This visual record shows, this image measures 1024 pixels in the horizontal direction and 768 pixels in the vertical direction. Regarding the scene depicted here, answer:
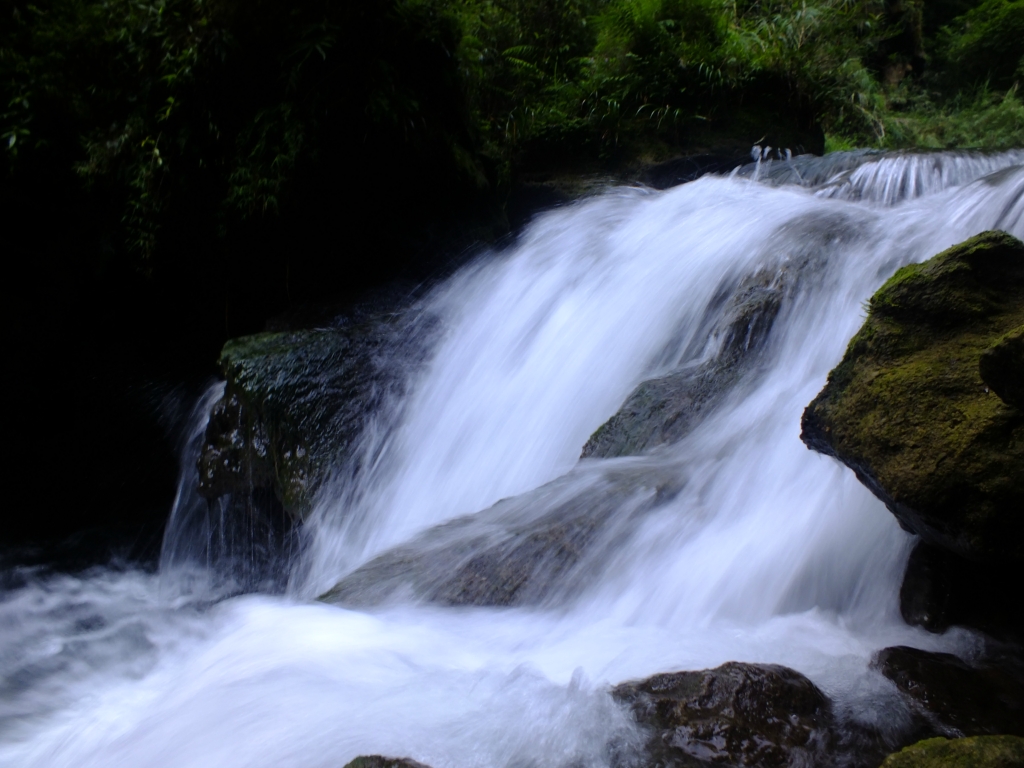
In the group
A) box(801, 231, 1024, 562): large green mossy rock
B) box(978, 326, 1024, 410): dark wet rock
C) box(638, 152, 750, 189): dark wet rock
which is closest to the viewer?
box(978, 326, 1024, 410): dark wet rock

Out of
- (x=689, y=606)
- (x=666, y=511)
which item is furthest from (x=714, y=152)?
(x=689, y=606)

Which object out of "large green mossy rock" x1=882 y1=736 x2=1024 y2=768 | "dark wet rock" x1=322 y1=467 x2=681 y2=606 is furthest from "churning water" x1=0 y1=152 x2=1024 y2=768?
"large green mossy rock" x1=882 y1=736 x2=1024 y2=768

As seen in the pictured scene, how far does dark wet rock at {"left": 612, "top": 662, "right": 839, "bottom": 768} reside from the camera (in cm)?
161

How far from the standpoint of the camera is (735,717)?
1698 millimetres

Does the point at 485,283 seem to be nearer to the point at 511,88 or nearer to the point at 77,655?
the point at 511,88

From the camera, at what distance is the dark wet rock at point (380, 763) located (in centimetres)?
154

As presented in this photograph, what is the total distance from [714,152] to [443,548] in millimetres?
5214

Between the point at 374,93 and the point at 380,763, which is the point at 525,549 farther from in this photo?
the point at 374,93

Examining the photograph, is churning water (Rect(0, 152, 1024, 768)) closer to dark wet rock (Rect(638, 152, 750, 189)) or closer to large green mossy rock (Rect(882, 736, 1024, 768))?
large green mossy rock (Rect(882, 736, 1024, 768))

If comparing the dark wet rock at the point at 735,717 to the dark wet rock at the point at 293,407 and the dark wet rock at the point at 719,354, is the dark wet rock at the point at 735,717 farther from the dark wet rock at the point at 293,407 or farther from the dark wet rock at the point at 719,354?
the dark wet rock at the point at 293,407

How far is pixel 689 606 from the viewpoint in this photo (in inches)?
97.7

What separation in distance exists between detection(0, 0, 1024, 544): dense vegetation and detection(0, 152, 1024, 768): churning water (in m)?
0.96

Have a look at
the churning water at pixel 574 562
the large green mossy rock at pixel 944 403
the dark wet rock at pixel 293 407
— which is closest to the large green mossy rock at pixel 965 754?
the churning water at pixel 574 562

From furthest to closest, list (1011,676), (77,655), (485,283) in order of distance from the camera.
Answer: (485,283), (77,655), (1011,676)
